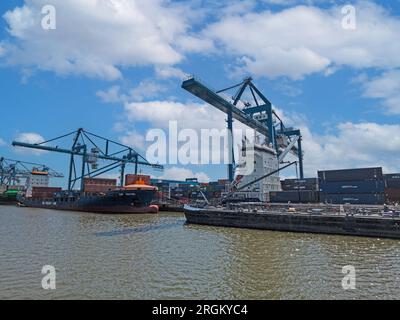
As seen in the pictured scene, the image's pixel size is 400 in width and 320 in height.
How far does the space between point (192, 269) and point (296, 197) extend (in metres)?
41.4

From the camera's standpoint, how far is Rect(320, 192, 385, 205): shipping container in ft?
132

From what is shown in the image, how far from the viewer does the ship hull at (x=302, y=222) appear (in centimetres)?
2348

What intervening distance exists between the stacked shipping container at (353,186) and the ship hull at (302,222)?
18954mm

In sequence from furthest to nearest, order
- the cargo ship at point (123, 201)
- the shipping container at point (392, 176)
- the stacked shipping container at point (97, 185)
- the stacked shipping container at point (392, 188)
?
1. the stacked shipping container at point (97, 185)
2. the cargo ship at point (123, 201)
3. the shipping container at point (392, 176)
4. the stacked shipping container at point (392, 188)

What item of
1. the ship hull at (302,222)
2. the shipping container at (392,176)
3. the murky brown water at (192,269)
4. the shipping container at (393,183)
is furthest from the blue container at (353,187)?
the murky brown water at (192,269)

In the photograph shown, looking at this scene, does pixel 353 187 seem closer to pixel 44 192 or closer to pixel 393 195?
pixel 393 195

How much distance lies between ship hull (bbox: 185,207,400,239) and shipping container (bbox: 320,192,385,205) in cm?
1879

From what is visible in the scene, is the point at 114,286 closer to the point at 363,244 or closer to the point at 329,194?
the point at 363,244

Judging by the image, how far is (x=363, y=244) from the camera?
20031mm

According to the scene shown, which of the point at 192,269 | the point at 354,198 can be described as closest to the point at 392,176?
the point at 354,198

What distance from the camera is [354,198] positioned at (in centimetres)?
4200

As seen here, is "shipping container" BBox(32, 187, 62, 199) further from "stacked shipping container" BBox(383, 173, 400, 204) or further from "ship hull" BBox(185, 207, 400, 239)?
"stacked shipping container" BBox(383, 173, 400, 204)

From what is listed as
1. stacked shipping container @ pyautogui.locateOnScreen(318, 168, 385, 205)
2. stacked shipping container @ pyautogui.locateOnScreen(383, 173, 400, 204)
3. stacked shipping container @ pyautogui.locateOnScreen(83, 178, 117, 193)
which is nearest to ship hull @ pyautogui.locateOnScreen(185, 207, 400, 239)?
stacked shipping container @ pyautogui.locateOnScreen(318, 168, 385, 205)

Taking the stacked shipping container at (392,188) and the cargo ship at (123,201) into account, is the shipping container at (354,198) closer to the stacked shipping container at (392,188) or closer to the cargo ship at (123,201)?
the stacked shipping container at (392,188)
